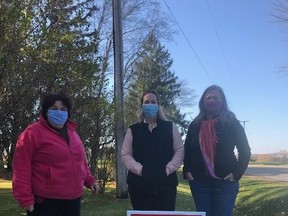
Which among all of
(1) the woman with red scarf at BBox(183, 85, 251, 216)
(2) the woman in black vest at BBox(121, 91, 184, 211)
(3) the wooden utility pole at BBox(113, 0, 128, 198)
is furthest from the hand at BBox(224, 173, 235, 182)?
(3) the wooden utility pole at BBox(113, 0, 128, 198)

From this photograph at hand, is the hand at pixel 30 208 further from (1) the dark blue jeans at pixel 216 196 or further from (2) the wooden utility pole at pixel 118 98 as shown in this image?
(2) the wooden utility pole at pixel 118 98

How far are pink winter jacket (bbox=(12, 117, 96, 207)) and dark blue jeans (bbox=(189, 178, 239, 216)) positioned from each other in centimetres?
→ 132

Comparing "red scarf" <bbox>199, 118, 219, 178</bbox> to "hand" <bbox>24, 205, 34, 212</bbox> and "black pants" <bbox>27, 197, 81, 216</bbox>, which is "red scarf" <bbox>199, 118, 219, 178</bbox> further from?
"hand" <bbox>24, 205, 34, 212</bbox>

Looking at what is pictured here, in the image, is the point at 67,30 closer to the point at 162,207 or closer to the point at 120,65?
the point at 120,65

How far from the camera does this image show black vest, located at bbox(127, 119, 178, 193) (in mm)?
4594

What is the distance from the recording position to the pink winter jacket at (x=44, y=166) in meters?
3.89

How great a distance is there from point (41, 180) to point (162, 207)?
1378 millimetres

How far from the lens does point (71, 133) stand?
4355 millimetres

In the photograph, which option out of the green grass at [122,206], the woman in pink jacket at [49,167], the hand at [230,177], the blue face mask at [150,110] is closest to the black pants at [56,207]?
the woman in pink jacket at [49,167]

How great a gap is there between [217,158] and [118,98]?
7236mm

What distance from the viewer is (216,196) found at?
460 cm

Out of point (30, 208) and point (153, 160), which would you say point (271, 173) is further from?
point (30, 208)

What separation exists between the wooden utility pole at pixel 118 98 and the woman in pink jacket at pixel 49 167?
720 centimetres

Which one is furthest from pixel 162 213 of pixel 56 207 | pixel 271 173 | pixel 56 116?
pixel 271 173
